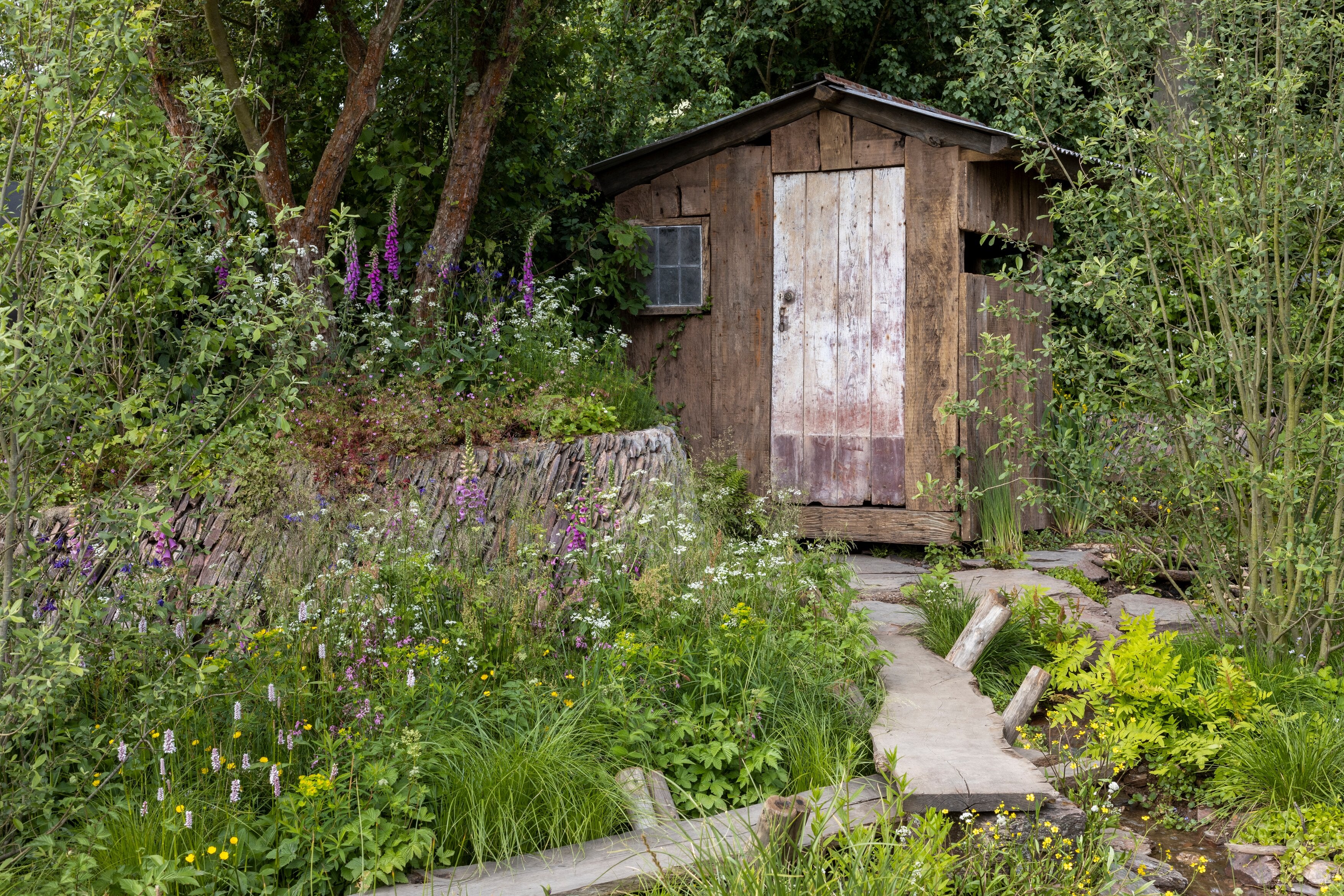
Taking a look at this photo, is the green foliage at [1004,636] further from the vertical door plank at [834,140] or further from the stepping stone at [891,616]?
the vertical door plank at [834,140]

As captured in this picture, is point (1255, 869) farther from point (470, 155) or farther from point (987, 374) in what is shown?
point (470, 155)

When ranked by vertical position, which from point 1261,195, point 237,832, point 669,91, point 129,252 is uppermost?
point 669,91

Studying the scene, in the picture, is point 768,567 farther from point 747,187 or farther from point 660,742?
point 747,187

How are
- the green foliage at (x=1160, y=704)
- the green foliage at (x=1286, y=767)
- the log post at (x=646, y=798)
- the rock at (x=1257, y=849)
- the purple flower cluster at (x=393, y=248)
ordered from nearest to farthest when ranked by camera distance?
1. the log post at (x=646, y=798)
2. the rock at (x=1257, y=849)
3. the green foliage at (x=1286, y=767)
4. the green foliage at (x=1160, y=704)
5. the purple flower cluster at (x=393, y=248)

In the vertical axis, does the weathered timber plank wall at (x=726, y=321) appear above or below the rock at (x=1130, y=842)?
above

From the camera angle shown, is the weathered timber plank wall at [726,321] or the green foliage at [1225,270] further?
the weathered timber plank wall at [726,321]

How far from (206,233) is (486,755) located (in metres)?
2.22

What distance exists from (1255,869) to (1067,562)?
3899mm

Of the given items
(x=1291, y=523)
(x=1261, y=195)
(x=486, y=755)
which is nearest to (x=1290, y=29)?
(x=1261, y=195)

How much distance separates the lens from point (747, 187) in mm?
8211

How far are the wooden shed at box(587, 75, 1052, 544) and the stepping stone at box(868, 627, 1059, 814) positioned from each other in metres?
2.92

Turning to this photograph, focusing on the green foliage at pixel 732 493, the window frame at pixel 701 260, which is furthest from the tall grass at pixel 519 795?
the window frame at pixel 701 260

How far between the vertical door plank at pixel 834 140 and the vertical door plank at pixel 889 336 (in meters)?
0.27

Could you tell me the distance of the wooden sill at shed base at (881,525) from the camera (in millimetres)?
7664
